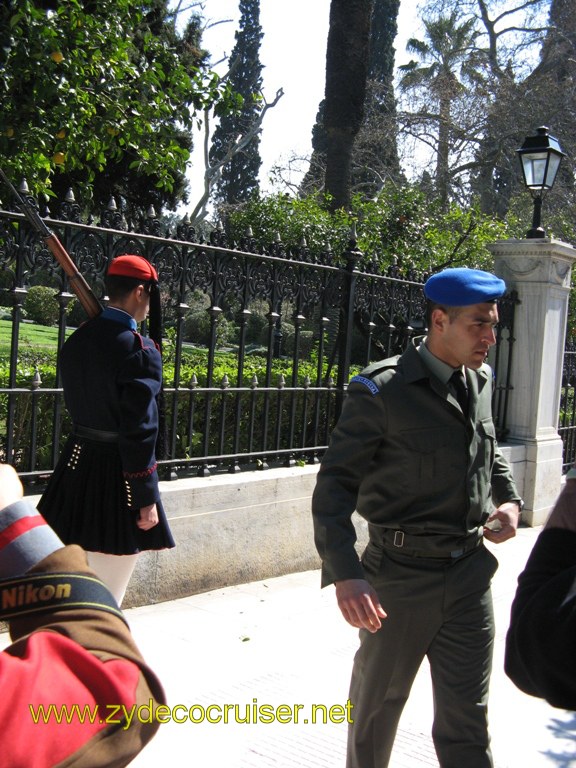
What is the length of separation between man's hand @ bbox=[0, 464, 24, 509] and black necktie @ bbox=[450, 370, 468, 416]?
223 cm

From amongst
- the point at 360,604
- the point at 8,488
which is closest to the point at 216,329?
the point at 360,604

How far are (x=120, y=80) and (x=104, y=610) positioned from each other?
604 centimetres

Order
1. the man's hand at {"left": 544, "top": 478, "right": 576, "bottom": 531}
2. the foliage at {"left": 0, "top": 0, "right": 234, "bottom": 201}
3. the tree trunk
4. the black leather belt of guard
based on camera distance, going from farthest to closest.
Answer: the tree trunk → the foliage at {"left": 0, "top": 0, "right": 234, "bottom": 201} → the man's hand at {"left": 544, "top": 478, "right": 576, "bottom": 531} → the black leather belt of guard

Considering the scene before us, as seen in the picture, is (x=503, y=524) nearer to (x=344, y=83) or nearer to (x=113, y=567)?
(x=113, y=567)

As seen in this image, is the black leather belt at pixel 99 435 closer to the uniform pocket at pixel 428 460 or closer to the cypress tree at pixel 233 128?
the uniform pocket at pixel 428 460

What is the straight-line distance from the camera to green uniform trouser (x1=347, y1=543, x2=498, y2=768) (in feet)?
9.40

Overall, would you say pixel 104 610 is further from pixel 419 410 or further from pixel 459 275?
pixel 459 275

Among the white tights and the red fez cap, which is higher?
the red fez cap

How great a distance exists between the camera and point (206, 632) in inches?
190

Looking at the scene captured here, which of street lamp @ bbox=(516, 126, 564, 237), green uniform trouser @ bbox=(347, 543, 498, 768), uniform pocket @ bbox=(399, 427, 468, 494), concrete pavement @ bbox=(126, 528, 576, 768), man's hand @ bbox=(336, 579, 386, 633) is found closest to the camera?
man's hand @ bbox=(336, 579, 386, 633)

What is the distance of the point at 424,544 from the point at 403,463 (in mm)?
294

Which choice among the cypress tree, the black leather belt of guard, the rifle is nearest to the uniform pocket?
the rifle

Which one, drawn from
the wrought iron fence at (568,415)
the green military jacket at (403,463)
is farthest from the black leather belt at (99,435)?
the wrought iron fence at (568,415)

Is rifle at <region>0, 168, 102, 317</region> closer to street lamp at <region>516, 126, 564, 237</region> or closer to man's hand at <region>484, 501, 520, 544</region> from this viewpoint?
man's hand at <region>484, 501, 520, 544</region>
